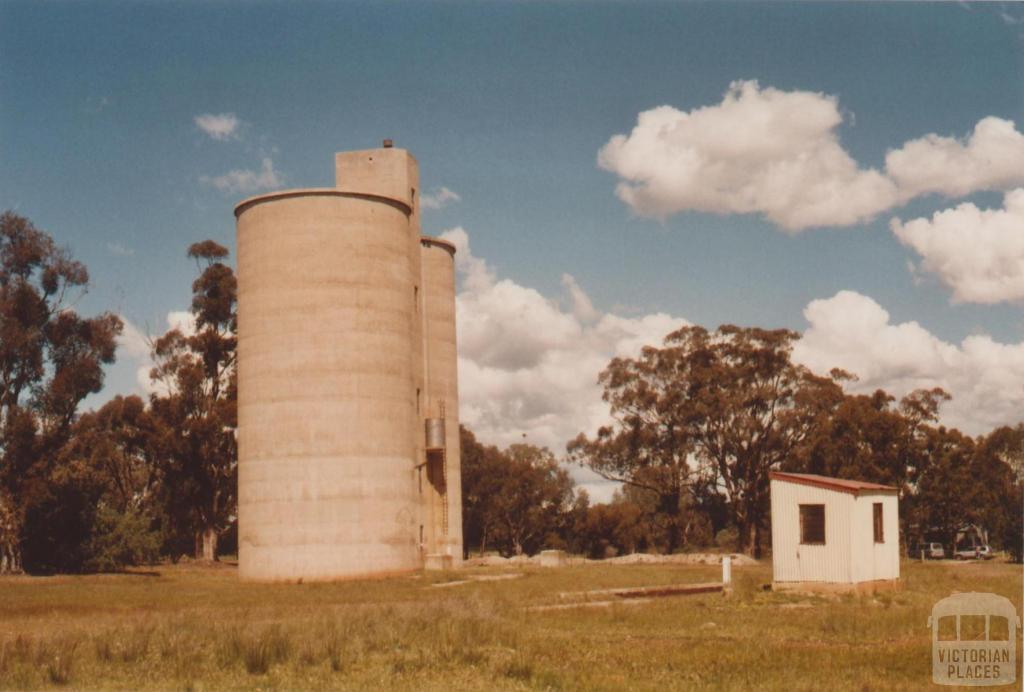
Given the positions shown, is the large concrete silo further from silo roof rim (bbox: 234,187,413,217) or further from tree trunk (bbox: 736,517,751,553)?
tree trunk (bbox: 736,517,751,553)

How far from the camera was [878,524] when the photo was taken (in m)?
28.0

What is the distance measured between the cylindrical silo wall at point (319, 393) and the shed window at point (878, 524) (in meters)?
21.1

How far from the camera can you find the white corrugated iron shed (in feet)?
86.9

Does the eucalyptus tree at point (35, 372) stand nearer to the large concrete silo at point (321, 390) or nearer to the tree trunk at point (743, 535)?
the large concrete silo at point (321, 390)

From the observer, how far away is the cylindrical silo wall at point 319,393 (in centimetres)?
4162

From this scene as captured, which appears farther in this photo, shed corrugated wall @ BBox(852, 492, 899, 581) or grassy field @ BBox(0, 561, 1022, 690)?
shed corrugated wall @ BBox(852, 492, 899, 581)

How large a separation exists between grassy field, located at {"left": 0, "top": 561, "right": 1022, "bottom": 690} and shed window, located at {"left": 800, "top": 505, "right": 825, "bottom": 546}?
197 cm

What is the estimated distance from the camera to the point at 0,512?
48.7 m

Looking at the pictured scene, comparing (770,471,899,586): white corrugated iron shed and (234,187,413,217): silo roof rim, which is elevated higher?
(234,187,413,217): silo roof rim

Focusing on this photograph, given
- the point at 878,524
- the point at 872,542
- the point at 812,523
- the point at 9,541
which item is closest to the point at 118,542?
the point at 9,541

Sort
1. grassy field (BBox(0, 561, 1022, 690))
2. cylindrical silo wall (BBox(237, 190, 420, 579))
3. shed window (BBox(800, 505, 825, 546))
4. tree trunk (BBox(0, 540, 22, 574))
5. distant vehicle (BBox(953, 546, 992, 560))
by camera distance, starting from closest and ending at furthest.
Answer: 1. grassy field (BBox(0, 561, 1022, 690))
2. shed window (BBox(800, 505, 825, 546))
3. cylindrical silo wall (BBox(237, 190, 420, 579))
4. tree trunk (BBox(0, 540, 22, 574))
5. distant vehicle (BBox(953, 546, 992, 560))

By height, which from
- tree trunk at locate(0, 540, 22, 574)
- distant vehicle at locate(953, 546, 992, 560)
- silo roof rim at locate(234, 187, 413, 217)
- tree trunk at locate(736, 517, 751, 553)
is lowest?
distant vehicle at locate(953, 546, 992, 560)

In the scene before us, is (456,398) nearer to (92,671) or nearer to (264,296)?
(264,296)

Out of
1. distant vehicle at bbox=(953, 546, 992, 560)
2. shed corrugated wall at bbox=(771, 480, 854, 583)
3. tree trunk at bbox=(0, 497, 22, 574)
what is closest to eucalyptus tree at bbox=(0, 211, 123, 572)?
tree trunk at bbox=(0, 497, 22, 574)
